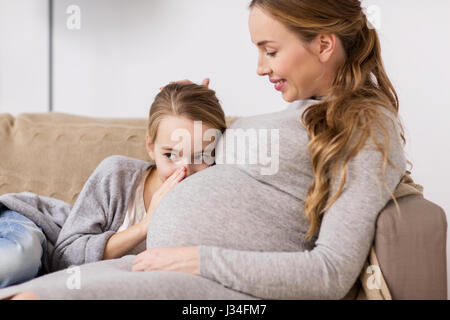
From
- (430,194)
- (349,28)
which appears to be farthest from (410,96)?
(349,28)

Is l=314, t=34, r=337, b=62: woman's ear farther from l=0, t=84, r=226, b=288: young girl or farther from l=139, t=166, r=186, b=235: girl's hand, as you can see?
l=139, t=166, r=186, b=235: girl's hand

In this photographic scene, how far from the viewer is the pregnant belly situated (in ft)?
3.79

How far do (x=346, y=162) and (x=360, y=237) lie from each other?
0.16m

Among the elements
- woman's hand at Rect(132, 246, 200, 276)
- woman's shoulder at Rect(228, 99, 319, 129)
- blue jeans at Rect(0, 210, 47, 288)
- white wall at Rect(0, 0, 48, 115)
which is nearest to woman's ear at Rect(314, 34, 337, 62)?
woman's shoulder at Rect(228, 99, 319, 129)

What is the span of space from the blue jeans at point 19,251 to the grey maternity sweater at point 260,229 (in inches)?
5.4

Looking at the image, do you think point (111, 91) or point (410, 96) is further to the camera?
point (111, 91)

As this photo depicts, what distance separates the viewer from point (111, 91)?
127 inches

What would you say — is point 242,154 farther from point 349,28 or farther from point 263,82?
point 263,82

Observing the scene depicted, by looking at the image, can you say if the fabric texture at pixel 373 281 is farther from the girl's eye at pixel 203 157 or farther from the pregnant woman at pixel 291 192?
the girl's eye at pixel 203 157

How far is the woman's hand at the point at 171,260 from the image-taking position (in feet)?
3.55

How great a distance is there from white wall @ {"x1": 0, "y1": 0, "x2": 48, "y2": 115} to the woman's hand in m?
2.51

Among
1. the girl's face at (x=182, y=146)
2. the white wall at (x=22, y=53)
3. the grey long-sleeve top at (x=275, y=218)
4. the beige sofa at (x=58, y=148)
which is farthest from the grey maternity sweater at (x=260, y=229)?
the white wall at (x=22, y=53)
